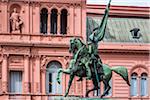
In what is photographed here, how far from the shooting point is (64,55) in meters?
67.9

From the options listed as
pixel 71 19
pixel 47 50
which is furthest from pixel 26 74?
pixel 71 19

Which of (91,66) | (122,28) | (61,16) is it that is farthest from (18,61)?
(91,66)

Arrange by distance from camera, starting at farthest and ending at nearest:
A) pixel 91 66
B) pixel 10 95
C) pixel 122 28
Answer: pixel 122 28 → pixel 10 95 → pixel 91 66

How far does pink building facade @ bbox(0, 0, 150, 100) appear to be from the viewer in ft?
220

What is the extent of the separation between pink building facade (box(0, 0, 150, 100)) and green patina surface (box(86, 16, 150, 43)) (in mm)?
320

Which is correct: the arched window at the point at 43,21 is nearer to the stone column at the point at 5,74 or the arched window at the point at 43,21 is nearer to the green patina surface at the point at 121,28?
the green patina surface at the point at 121,28

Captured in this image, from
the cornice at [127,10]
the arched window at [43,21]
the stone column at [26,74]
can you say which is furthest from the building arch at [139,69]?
the stone column at [26,74]

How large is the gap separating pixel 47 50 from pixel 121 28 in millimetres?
7710

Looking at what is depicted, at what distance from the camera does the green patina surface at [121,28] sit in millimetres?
70812

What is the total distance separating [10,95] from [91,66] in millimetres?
27538

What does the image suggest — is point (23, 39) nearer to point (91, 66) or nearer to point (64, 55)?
point (64, 55)

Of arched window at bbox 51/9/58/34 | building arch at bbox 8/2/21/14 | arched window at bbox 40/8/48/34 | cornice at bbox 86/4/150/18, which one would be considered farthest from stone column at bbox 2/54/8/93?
cornice at bbox 86/4/150/18

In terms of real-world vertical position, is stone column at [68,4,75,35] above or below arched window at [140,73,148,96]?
above

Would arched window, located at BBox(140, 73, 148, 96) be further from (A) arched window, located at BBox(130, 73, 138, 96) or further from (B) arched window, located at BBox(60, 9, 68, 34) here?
(B) arched window, located at BBox(60, 9, 68, 34)
